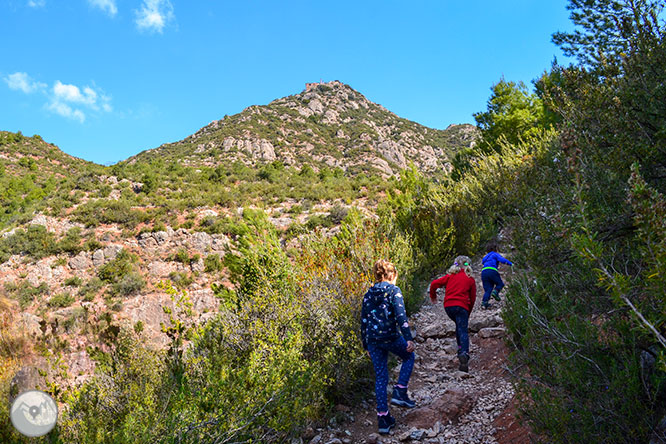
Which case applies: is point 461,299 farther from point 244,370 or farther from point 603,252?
point 244,370

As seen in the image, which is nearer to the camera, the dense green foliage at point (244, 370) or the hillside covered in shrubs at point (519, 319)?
the hillside covered in shrubs at point (519, 319)

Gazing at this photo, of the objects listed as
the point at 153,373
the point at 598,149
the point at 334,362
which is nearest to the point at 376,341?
the point at 334,362

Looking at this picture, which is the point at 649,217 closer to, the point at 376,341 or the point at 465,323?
the point at 376,341

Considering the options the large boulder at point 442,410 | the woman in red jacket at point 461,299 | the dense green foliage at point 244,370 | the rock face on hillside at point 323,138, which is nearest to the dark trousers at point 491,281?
the woman in red jacket at point 461,299

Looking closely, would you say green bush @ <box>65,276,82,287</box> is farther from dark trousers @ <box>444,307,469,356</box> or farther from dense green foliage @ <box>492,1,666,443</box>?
dense green foliage @ <box>492,1,666,443</box>

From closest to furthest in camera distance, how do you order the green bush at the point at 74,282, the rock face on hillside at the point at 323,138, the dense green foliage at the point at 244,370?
the dense green foliage at the point at 244,370, the green bush at the point at 74,282, the rock face on hillside at the point at 323,138

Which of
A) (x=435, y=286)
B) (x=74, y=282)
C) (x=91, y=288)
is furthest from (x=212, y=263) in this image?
(x=435, y=286)

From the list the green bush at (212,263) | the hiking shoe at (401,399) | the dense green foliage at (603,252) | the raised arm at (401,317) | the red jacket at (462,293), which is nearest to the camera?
the dense green foliage at (603,252)

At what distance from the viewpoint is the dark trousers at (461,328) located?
4.50 meters

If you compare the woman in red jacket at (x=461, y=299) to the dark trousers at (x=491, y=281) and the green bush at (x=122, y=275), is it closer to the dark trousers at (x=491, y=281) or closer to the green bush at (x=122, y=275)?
the dark trousers at (x=491, y=281)

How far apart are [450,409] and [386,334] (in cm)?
91

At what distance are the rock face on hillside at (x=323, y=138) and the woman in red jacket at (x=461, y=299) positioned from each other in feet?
97.9

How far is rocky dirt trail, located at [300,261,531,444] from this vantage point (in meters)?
3.05

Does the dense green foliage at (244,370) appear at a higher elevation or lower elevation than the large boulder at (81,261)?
lower
